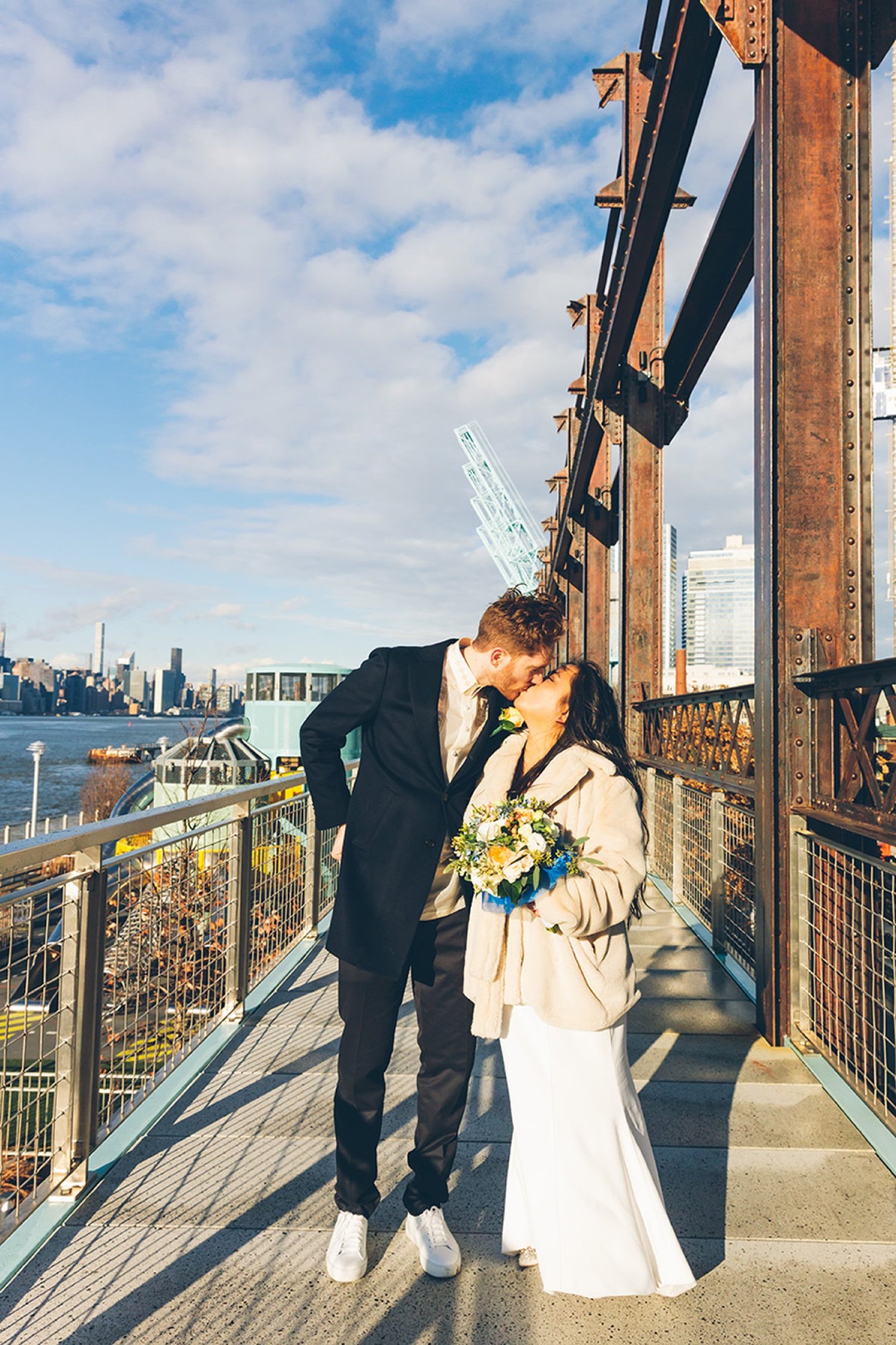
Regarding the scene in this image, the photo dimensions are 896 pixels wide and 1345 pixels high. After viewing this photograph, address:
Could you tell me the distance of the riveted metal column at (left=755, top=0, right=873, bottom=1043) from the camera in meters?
4.03

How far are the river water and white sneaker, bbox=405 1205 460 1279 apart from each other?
31.1m

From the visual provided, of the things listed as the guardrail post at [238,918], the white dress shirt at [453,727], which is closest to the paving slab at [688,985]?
the guardrail post at [238,918]

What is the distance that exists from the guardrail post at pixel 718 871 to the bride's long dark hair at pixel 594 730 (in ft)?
11.1

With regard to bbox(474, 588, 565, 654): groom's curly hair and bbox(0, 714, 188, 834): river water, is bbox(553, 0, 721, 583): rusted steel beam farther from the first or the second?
bbox(0, 714, 188, 834): river water

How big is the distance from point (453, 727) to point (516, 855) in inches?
26.7

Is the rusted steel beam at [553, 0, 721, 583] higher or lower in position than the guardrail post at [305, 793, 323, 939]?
higher

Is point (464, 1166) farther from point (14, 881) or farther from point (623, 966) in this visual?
point (14, 881)

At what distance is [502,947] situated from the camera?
2.17m

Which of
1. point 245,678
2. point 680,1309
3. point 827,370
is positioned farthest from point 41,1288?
point 245,678

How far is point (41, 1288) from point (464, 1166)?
4.23ft

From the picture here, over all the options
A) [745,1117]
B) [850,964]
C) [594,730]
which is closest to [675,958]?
[850,964]

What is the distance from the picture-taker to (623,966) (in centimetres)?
212

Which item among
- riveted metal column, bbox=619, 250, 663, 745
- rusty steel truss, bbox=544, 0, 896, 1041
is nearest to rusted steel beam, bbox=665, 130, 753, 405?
riveted metal column, bbox=619, 250, 663, 745

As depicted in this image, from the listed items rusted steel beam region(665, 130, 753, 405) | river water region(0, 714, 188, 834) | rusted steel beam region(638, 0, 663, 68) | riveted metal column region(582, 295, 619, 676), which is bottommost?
river water region(0, 714, 188, 834)
